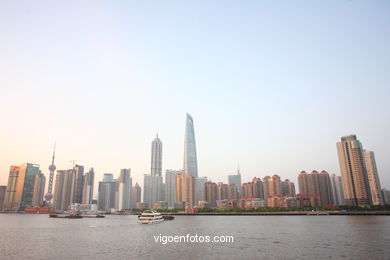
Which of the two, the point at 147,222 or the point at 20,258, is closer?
the point at 20,258

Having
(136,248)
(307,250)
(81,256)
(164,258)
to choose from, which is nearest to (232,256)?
(164,258)

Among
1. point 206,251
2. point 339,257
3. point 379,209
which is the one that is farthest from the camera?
point 379,209

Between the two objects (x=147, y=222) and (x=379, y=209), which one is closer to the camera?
(x=147, y=222)

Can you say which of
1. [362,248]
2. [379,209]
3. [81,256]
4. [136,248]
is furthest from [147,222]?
[379,209]

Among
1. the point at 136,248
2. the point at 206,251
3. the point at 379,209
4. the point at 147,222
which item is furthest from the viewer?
the point at 379,209

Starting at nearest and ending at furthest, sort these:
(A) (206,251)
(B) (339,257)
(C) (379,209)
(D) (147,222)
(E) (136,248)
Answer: (B) (339,257), (A) (206,251), (E) (136,248), (D) (147,222), (C) (379,209)

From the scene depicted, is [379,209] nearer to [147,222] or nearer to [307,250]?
[147,222]

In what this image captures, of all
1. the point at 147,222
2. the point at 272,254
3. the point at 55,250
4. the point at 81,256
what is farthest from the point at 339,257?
the point at 147,222

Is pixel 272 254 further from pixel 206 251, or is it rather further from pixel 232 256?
pixel 206 251

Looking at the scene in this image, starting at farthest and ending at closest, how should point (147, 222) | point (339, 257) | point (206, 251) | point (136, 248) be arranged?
point (147, 222) < point (136, 248) < point (206, 251) < point (339, 257)
